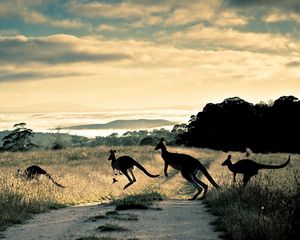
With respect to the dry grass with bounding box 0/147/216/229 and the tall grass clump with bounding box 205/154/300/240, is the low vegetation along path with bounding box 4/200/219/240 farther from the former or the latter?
the dry grass with bounding box 0/147/216/229

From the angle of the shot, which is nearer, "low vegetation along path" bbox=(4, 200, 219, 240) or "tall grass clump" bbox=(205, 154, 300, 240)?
"tall grass clump" bbox=(205, 154, 300, 240)

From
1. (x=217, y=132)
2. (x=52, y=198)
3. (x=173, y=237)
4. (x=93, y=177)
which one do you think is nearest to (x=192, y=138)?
(x=217, y=132)

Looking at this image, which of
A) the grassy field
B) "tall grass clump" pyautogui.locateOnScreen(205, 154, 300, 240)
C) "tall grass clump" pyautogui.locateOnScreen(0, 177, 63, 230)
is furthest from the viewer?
"tall grass clump" pyautogui.locateOnScreen(0, 177, 63, 230)

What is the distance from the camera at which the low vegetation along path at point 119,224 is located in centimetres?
1084

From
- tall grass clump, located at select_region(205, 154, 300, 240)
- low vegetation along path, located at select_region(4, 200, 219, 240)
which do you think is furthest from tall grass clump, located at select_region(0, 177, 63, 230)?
tall grass clump, located at select_region(205, 154, 300, 240)

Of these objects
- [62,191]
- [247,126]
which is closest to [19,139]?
[247,126]

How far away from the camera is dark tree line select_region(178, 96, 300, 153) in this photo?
7525cm

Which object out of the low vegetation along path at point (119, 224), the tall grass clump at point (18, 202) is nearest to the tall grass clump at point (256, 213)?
the low vegetation along path at point (119, 224)

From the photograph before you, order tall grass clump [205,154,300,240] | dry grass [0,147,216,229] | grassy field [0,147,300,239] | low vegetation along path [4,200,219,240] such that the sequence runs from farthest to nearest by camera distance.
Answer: dry grass [0,147,216,229] < low vegetation along path [4,200,219,240] < grassy field [0,147,300,239] < tall grass clump [205,154,300,240]

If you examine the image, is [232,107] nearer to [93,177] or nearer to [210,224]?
[93,177]

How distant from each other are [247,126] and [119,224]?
69.8m

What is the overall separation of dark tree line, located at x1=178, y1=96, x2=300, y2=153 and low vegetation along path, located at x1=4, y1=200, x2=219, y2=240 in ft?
204

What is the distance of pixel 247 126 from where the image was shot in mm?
80125

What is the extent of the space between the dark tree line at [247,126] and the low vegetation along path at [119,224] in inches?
2444
